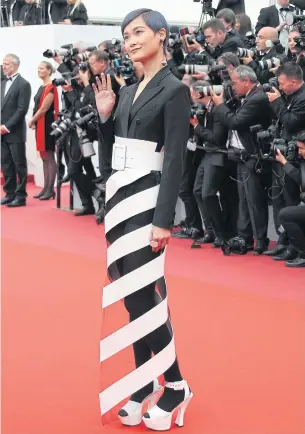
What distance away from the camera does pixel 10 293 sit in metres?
6.21

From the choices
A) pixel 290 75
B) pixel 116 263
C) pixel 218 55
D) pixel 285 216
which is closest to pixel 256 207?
pixel 285 216

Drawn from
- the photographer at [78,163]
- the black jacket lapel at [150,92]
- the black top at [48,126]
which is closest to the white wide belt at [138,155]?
the black jacket lapel at [150,92]

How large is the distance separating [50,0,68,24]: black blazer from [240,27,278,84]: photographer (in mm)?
5253

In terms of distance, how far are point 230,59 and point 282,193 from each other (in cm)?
124

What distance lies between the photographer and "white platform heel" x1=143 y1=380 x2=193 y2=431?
12.4 feet

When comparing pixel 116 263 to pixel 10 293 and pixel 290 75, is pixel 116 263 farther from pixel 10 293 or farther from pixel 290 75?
pixel 290 75

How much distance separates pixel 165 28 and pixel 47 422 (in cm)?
173

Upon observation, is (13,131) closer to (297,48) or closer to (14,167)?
(14,167)

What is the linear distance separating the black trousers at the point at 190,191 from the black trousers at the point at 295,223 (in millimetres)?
1409

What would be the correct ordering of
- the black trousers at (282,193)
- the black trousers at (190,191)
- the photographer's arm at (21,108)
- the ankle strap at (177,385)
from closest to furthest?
the ankle strap at (177,385) → the black trousers at (282,193) → the black trousers at (190,191) → the photographer's arm at (21,108)

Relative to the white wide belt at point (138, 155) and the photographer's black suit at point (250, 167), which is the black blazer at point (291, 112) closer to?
the photographer's black suit at point (250, 167)

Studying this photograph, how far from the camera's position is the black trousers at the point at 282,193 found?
7.16 metres

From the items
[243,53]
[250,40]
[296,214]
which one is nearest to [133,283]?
[296,214]

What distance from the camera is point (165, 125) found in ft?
12.0
